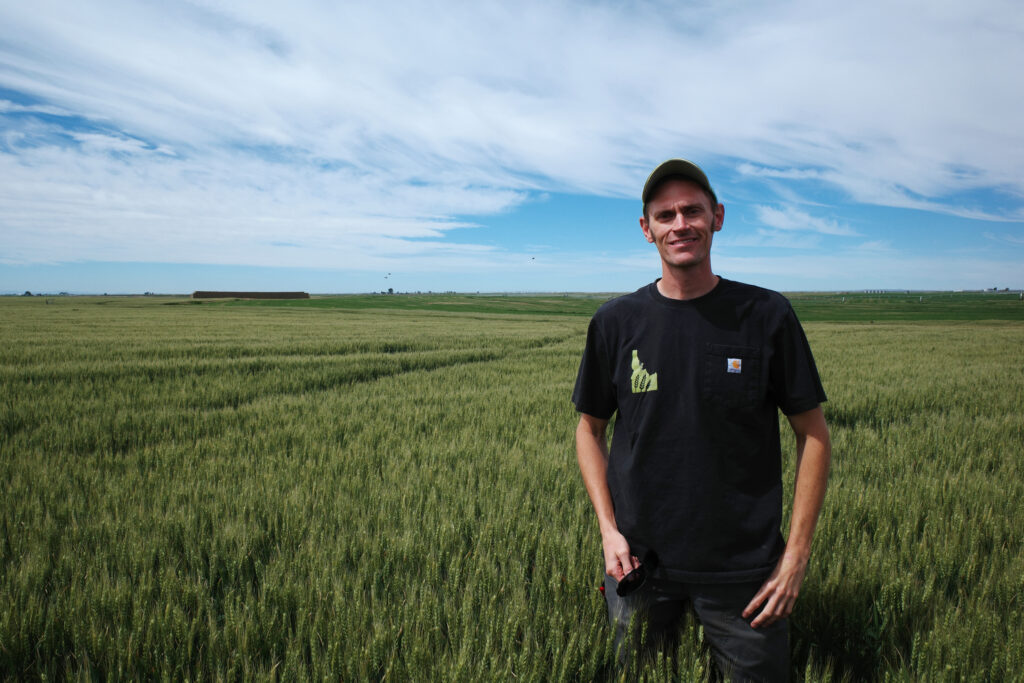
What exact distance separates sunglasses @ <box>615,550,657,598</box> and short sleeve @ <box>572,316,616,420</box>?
1.89 ft

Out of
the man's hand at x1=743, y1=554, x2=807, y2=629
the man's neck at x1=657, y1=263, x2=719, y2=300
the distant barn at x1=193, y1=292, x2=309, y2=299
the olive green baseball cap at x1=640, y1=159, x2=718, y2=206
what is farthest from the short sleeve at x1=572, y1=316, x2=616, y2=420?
the distant barn at x1=193, y1=292, x2=309, y2=299

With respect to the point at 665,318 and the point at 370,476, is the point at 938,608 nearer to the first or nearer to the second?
the point at 665,318

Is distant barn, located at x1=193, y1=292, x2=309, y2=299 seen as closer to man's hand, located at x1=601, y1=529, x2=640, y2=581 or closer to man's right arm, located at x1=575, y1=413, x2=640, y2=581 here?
man's right arm, located at x1=575, y1=413, x2=640, y2=581

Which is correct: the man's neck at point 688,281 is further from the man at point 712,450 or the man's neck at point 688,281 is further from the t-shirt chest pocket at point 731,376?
the t-shirt chest pocket at point 731,376

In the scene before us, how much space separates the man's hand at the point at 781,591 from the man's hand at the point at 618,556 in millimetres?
420

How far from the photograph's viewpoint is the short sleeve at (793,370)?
1.69 metres

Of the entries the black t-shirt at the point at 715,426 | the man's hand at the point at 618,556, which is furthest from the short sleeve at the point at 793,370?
the man's hand at the point at 618,556

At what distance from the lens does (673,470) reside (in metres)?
1.83

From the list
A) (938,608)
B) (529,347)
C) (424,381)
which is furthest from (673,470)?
(529,347)

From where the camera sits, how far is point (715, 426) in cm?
177

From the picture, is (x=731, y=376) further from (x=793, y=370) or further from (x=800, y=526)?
(x=800, y=526)

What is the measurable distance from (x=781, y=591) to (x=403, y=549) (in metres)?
2.01

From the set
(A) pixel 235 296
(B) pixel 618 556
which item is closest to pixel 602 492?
(B) pixel 618 556

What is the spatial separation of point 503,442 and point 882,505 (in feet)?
11.1
